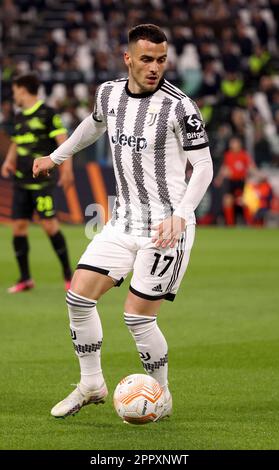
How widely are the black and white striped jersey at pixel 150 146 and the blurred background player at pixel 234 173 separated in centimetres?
1755

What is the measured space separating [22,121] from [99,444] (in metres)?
7.65

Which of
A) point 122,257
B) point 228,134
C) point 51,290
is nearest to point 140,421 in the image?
point 122,257

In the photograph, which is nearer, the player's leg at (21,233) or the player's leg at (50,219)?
the player's leg at (50,219)

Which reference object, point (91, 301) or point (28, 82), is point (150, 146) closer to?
point (91, 301)

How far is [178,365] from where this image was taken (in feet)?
28.6

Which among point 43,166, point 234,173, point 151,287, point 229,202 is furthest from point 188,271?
point 151,287

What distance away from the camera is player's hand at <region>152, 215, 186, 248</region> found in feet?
20.8

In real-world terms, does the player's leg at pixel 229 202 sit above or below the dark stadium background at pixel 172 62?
below

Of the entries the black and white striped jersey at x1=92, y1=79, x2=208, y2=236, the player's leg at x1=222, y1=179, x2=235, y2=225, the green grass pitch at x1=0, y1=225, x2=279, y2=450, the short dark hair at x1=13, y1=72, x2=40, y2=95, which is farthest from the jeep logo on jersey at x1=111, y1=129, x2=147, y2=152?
the player's leg at x1=222, y1=179, x2=235, y2=225

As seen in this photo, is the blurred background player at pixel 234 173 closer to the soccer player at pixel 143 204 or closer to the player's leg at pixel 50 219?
the player's leg at pixel 50 219

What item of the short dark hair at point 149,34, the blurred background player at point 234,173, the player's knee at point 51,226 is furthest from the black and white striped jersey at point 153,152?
the blurred background player at point 234,173

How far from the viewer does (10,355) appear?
29.7 feet

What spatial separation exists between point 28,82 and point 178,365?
5237mm

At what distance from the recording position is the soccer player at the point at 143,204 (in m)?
6.48
